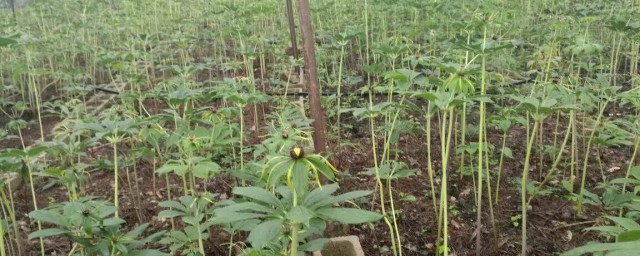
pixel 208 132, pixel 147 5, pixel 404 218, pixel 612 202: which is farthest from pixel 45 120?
pixel 612 202

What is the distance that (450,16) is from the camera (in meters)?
5.82

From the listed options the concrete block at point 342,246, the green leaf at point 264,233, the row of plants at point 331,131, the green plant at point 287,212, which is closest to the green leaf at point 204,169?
the row of plants at point 331,131

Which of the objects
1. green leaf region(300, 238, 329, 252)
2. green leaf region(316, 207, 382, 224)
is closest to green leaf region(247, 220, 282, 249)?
green leaf region(316, 207, 382, 224)

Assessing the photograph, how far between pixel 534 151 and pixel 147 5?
19.6 ft

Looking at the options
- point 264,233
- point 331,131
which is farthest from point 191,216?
point 331,131

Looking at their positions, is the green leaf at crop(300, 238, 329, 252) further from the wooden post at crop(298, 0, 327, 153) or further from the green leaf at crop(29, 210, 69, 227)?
the wooden post at crop(298, 0, 327, 153)

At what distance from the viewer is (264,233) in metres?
1.08

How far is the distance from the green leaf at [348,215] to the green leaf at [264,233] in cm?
12

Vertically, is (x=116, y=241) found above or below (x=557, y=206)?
above

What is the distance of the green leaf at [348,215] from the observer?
1.12 metres

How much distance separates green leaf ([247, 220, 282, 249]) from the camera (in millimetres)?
1055

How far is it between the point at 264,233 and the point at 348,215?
204mm

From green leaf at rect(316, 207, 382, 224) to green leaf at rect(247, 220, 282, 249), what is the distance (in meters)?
0.12

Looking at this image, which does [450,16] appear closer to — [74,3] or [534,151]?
[534,151]
